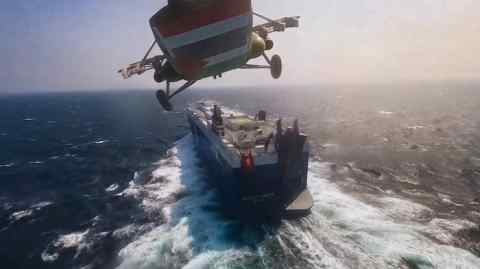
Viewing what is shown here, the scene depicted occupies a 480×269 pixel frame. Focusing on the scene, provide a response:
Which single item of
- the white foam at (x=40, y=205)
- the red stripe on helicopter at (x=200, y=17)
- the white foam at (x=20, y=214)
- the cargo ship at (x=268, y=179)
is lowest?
the white foam at (x=20, y=214)

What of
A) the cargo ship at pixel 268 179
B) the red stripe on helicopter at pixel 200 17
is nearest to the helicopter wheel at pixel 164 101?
the red stripe on helicopter at pixel 200 17

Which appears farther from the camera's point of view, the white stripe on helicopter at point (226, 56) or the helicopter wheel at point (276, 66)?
the helicopter wheel at point (276, 66)

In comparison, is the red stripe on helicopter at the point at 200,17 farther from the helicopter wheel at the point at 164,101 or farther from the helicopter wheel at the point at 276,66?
the helicopter wheel at the point at 276,66

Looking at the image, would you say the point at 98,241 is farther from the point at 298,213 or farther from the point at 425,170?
the point at 425,170

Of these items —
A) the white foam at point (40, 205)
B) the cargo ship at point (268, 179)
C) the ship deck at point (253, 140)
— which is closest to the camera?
the cargo ship at point (268, 179)

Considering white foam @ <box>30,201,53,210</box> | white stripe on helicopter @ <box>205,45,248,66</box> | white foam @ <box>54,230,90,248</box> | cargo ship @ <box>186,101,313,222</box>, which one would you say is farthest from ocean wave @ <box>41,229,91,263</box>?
white stripe on helicopter @ <box>205,45,248,66</box>

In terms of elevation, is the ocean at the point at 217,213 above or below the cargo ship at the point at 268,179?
below

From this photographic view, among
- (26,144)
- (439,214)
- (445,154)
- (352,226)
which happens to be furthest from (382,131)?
(26,144)

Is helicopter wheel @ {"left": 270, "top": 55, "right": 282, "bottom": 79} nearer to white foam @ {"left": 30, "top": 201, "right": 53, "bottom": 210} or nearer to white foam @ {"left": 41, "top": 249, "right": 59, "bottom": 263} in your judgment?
white foam @ {"left": 41, "top": 249, "right": 59, "bottom": 263}
